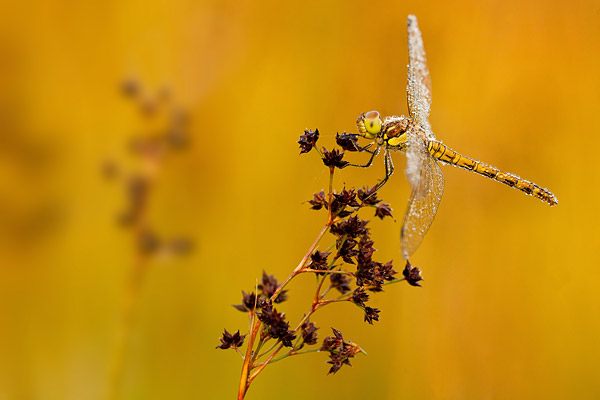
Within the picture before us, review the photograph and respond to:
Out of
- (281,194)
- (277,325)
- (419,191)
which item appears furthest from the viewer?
(281,194)

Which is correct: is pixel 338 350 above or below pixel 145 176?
below

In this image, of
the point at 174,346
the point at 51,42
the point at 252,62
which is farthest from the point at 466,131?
the point at 51,42

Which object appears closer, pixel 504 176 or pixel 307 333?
pixel 307 333

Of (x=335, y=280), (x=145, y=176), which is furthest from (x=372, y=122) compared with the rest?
(x=145, y=176)

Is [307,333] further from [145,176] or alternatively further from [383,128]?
[145,176]

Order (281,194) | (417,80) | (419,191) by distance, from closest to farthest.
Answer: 1. (419,191)
2. (417,80)
3. (281,194)

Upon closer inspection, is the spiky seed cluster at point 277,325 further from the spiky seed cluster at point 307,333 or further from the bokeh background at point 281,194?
the bokeh background at point 281,194

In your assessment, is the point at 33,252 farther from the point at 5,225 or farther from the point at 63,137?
the point at 63,137

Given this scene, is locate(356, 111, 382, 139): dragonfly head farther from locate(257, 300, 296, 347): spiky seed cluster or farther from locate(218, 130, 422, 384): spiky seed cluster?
locate(257, 300, 296, 347): spiky seed cluster
